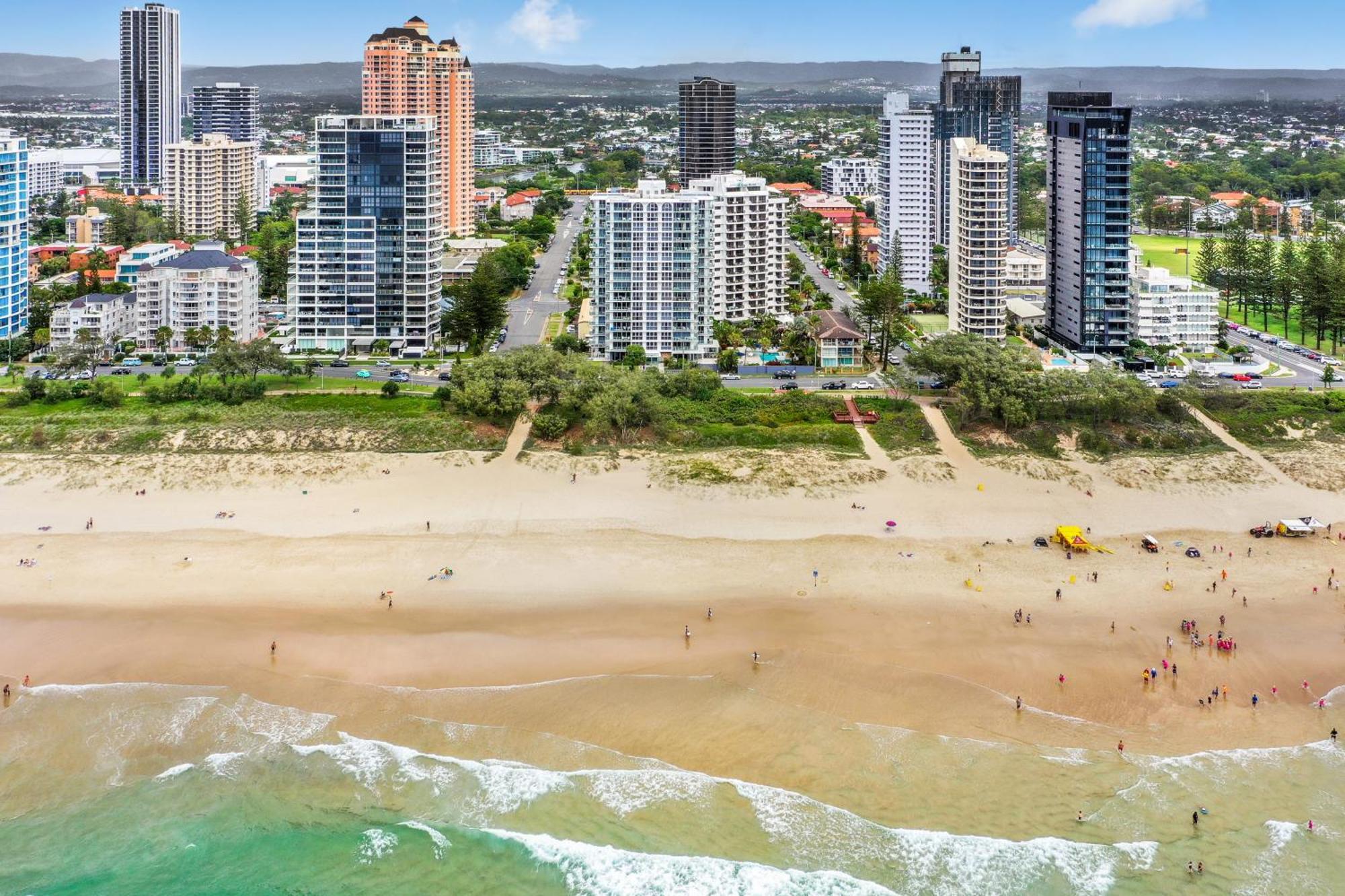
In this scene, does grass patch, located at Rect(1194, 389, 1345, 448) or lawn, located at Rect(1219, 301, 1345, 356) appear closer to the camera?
grass patch, located at Rect(1194, 389, 1345, 448)

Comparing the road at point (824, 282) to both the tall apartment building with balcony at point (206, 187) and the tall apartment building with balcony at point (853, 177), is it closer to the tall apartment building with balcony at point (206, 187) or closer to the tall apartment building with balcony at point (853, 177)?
the tall apartment building with balcony at point (853, 177)

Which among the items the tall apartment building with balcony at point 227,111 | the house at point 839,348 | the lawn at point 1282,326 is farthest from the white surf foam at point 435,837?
the tall apartment building with balcony at point 227,111

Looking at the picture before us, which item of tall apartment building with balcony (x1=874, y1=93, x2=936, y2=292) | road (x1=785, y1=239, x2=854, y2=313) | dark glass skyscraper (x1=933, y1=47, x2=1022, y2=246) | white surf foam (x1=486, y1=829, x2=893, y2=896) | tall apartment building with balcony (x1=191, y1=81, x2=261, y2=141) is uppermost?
tall apartment building with balcony (x1=191, y1=81, x2=261, y2=141)

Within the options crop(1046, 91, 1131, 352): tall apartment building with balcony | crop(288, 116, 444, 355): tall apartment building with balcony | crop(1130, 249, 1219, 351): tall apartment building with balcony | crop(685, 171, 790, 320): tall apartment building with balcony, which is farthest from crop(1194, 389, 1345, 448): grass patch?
crop(288, 116, 444, 355): tall apartment building with balcony

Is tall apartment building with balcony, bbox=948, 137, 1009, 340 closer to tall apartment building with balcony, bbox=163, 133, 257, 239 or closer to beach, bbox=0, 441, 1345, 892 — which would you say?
beach, bbox=0, 441, 1345, 892

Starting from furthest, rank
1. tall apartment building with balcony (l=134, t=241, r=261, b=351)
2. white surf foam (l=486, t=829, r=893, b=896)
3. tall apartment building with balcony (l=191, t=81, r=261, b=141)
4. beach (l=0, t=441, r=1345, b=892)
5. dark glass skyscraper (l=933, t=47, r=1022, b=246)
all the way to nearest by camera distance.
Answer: tall apartment building with balcony (l=191, t=81, r=261, b=141), dark glass skyscraper (l=933, t=47, r=1022, b=246), tall apartment building with balcony (l=134, t=241, r=261, b=351), beach (l=0, t=441, r=1345, b=892), white surf foam (l=486, t=829, r=893, b=896)

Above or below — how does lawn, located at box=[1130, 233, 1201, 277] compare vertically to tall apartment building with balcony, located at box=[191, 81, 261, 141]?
below

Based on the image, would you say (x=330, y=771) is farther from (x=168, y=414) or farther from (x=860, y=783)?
(x=168, y=414)

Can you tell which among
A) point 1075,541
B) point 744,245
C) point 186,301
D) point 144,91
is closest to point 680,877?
point 1075,541
